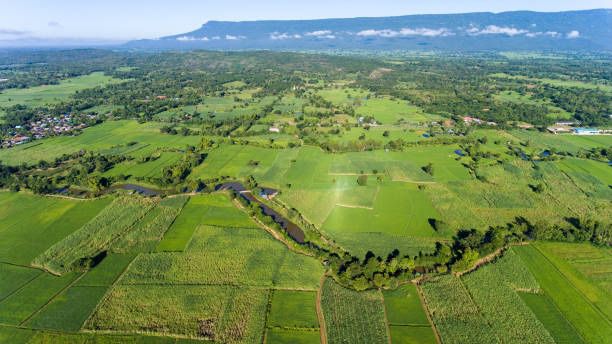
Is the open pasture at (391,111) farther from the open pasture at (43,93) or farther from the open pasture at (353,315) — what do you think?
the open pasture at (43,93)

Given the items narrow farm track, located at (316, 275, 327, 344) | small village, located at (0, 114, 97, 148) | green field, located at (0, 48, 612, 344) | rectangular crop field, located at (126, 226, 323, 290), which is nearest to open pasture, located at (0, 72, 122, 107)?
small village, located at (0, 114, 97, 148)

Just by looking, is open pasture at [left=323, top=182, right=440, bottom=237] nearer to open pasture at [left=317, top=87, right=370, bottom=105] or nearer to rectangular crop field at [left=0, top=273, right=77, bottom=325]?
rectangular crop field at [left=0, top=273, right=77, bottom=325]

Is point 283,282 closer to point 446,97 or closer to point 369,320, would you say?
point 369,320

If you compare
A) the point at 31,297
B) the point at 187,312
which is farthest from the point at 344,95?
the point at 31,297

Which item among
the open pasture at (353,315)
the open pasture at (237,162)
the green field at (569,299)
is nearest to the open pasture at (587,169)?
the green field at (569,299)

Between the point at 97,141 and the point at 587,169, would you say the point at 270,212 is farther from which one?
the point at 587,169
